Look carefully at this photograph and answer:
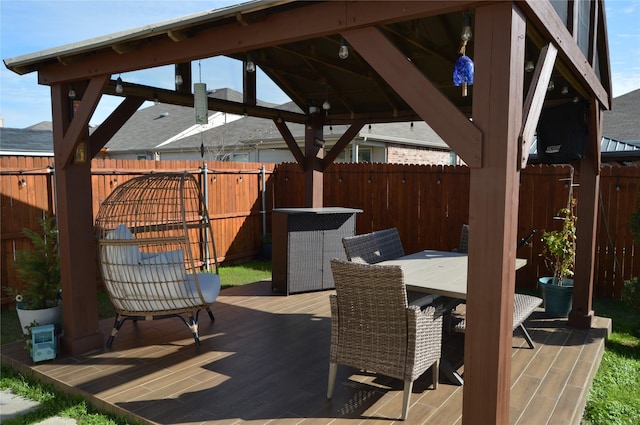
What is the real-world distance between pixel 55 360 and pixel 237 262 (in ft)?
15.7

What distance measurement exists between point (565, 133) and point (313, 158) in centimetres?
350

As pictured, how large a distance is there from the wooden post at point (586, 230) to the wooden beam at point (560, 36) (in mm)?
755

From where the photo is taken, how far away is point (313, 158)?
708cm

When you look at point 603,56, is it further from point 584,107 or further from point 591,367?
point 591,367

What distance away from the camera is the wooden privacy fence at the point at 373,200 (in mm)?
5797

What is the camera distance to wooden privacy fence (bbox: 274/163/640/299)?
6371 mm

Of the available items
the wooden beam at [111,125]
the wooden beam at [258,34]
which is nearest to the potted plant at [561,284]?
the wooden beam at [258,34]

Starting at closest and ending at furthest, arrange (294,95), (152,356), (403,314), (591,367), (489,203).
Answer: (489,203) → (403,314) → (591,367) → (152,356) → (294,95)

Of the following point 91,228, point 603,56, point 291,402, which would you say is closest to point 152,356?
point 91,228

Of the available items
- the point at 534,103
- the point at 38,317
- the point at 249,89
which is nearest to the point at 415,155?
the point at 249,89

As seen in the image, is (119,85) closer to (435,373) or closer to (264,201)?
(435,373)

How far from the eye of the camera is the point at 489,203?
2203 mm

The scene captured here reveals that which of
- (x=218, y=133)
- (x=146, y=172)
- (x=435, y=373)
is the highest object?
(x=218, y=133)

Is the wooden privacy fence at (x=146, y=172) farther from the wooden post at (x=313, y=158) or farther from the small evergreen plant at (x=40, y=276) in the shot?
the wooden post at (x=313, y=158)
